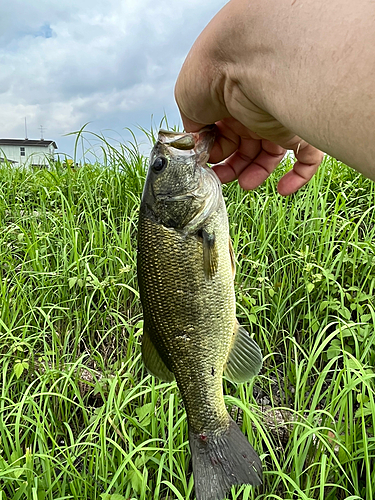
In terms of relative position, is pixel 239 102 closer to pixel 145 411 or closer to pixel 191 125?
pixel 191 125

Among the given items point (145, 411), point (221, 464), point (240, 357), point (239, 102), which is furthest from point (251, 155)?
point (145, 411)

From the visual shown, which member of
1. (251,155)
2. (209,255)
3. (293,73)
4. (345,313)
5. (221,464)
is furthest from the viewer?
(345,313)

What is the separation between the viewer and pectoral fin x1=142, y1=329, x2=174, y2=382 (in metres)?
1.32

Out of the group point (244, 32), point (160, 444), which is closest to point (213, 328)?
point (244, 32)

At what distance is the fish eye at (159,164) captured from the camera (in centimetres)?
132

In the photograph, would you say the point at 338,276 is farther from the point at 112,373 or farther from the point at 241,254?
the point at 112,373

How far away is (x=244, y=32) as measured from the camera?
3.34 feet

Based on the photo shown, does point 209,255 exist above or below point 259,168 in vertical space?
below

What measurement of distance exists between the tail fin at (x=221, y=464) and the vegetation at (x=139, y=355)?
476 mm

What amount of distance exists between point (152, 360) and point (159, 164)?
0.66 meters

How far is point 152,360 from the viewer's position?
4.36 ft

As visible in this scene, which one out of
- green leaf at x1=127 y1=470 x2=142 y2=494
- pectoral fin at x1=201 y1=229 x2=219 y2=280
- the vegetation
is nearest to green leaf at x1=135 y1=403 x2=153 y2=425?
the vegetation

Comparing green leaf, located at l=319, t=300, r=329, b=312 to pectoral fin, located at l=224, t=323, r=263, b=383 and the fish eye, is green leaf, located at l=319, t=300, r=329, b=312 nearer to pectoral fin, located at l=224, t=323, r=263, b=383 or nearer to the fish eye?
pectoral fin, located at l=224, t=323, r=263, b=383

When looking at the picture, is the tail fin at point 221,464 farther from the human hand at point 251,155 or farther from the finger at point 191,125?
the finger at point 191,125
